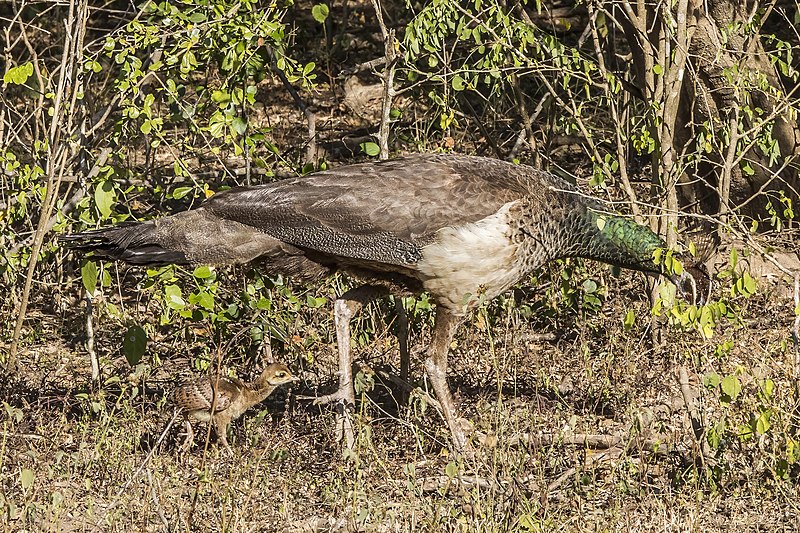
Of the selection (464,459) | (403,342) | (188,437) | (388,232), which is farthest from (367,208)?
(188,437)

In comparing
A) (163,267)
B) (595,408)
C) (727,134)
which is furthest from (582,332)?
(163,267)

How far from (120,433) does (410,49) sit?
88.1 inches

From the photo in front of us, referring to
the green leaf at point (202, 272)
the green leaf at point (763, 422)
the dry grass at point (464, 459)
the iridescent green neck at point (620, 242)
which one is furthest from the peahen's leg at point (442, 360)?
the green leaf at point (763, 422)

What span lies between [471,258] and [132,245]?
1562 mm

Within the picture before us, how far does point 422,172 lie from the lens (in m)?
5.82

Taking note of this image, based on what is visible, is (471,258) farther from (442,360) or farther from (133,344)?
(133,344)

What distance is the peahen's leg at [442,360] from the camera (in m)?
5.89

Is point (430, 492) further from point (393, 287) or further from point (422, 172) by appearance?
point (422, 172)

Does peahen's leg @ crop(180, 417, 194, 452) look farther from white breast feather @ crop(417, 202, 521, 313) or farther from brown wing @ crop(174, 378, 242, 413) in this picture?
white breast feather @ crop(417, 202, 521, 313)

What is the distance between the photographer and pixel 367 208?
5.64 metres

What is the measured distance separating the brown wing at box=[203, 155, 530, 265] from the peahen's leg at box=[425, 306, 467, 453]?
0.41 meters

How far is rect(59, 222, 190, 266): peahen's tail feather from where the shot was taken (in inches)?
226

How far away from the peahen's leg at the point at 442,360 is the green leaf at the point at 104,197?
1.64m

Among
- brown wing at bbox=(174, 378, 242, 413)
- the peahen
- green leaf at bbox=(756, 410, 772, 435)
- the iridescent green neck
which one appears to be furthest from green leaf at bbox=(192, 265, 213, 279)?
green leaf at bbox=(756, 410, 772, 435)
